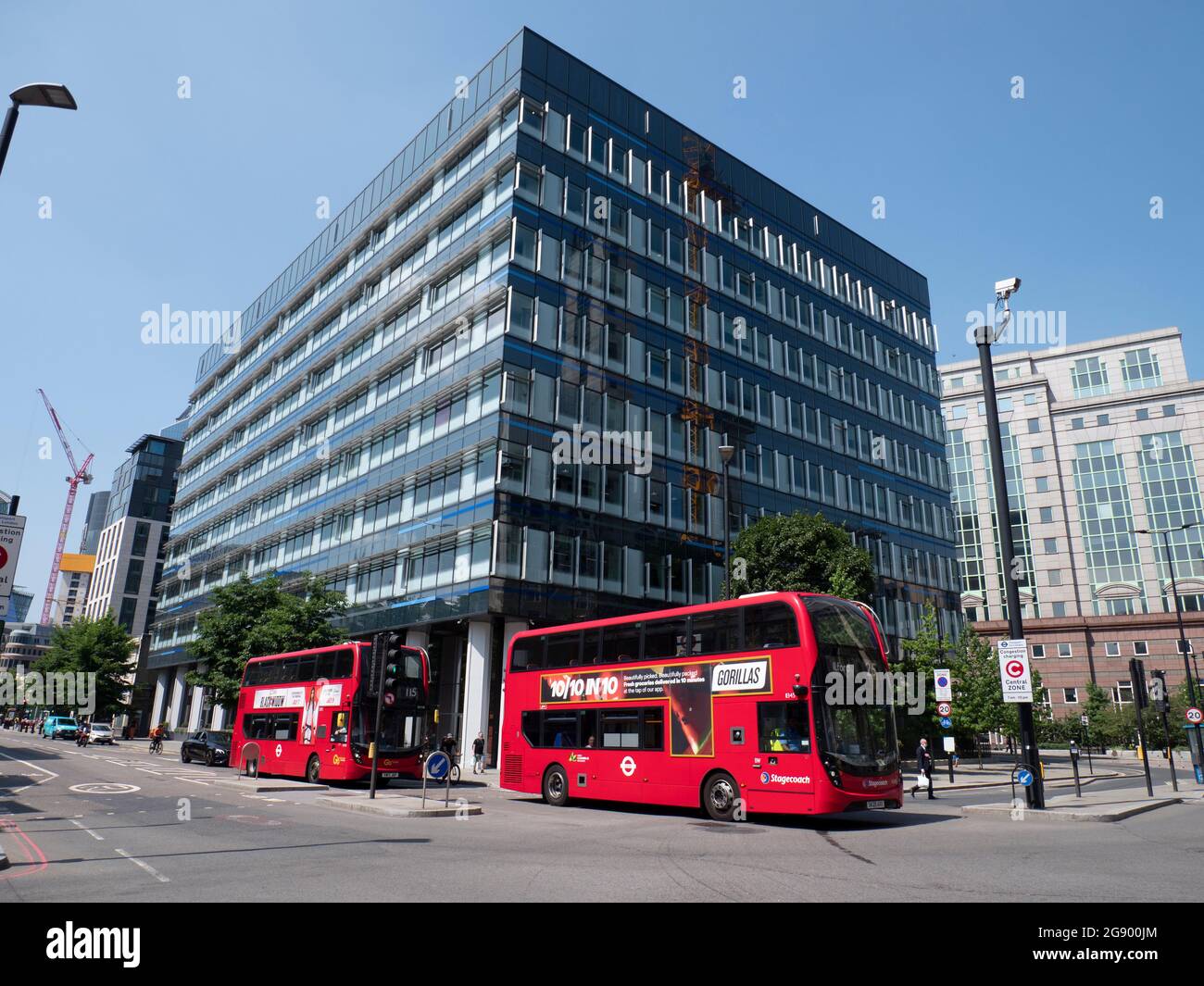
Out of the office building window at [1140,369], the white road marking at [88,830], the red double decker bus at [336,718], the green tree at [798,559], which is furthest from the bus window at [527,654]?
the office building window at [1140,369]

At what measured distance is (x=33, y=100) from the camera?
11.3 metres

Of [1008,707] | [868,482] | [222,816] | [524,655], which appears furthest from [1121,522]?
[222,816]

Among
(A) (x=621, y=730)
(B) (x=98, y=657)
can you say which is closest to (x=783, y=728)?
(A) (x=621, y=730)

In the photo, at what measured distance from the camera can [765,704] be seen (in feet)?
53.8

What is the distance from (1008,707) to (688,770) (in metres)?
32.9

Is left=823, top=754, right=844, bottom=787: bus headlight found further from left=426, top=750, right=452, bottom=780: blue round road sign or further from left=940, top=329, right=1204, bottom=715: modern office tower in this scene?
left=940, top=329, right=1204, bottom=715: modern office tower

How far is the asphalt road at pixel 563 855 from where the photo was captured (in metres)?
8.58

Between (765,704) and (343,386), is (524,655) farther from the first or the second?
(343,386)

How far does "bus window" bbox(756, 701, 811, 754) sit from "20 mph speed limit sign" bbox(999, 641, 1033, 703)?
6.24m

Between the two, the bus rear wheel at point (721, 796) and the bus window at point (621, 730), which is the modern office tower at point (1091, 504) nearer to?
the bus window at point (621, 730)

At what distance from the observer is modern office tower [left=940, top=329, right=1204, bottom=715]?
3130 inches

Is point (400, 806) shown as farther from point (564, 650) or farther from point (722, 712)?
point (722, 712)
